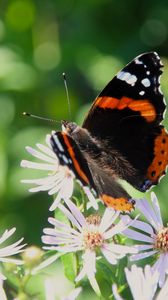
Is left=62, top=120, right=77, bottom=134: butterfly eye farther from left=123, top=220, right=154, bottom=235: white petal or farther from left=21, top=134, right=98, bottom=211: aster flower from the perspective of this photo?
left=123, top=220, right=154, bottom=235: white petal

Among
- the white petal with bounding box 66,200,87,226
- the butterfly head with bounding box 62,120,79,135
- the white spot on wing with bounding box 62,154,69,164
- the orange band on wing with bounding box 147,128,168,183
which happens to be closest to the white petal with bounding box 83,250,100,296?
the white petal with bounding box 66,200,87,226

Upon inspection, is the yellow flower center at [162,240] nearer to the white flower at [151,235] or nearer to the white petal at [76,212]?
the white flower at [151,235]

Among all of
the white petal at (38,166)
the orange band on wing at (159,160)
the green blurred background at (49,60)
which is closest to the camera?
the orange band on wing at (159,160)

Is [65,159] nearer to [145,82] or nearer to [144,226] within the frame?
[144,226]

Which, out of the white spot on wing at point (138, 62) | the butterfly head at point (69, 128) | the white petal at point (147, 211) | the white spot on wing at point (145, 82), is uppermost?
the white spot on wing at point (138, 62)

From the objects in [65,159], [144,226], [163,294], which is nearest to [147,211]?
[144,226]

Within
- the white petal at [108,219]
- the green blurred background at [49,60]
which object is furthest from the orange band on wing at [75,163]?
the green blurred background at [49,60]

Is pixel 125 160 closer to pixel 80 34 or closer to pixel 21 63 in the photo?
pixel 21 63

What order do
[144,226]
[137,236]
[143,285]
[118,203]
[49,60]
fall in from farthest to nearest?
[49,60], [144,226], [137,236], [118,203], [143,285]
